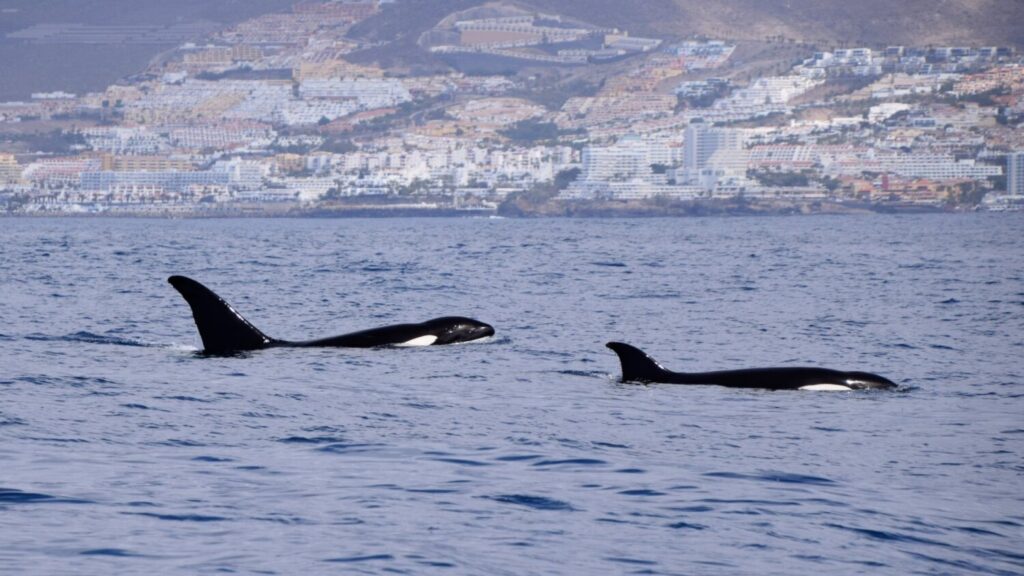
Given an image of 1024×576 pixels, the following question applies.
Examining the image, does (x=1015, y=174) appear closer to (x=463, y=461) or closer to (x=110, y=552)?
(x=463, y=461)

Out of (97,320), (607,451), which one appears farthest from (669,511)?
(97,320)

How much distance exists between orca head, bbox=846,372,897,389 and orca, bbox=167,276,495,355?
636 cm

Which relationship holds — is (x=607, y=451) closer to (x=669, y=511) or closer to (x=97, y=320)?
(x=669, y=511)

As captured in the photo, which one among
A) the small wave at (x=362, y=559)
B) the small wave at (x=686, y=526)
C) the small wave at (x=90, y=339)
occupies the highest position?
the small wave at (x=686, y=526)

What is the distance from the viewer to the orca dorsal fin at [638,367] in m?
21.2

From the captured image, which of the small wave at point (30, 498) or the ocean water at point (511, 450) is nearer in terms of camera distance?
the ocean water at point (511, 450)

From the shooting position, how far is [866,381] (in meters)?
21.0

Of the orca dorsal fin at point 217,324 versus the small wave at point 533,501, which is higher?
the orca dorsal fin at point 217,324

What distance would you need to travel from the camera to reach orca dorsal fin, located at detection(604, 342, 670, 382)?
21203mm

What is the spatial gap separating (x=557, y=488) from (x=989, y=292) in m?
30.7

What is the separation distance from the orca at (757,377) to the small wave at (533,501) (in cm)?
635

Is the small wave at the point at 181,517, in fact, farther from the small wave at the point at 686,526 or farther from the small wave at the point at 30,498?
the small wave at the point at 686,526

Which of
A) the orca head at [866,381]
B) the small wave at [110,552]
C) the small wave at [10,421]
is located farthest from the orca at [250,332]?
the small wave at [110,552]

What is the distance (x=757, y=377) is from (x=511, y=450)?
517 centimetres
